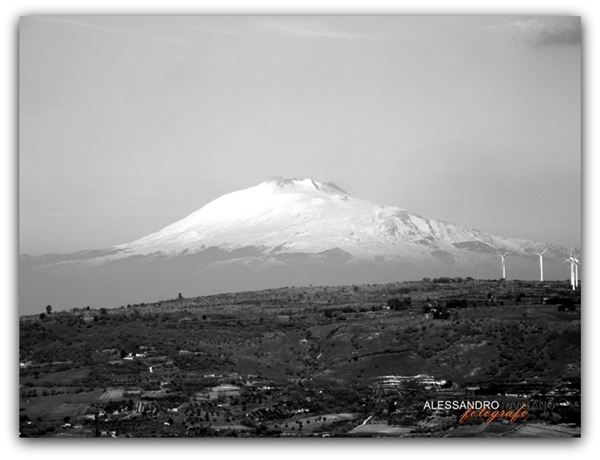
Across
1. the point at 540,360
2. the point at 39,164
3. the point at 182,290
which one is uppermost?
the point at 39,164

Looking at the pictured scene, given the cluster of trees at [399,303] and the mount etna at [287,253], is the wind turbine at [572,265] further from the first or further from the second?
the cluster of trees at [399,303]

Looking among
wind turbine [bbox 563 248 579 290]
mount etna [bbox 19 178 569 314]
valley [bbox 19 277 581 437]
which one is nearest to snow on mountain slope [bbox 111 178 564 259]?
mount etna [bbox 19 178 569 314]

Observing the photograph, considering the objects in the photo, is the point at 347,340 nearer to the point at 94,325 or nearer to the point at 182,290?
the point at 182,290

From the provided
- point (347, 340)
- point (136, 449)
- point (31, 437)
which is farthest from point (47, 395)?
point (347, 340)

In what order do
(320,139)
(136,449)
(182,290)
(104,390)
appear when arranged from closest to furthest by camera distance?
(136,449) < (104,390) < (320,139) < (182,290)

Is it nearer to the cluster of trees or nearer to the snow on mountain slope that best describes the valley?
the cluster of trees

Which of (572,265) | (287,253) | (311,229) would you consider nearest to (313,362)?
(287,253)
